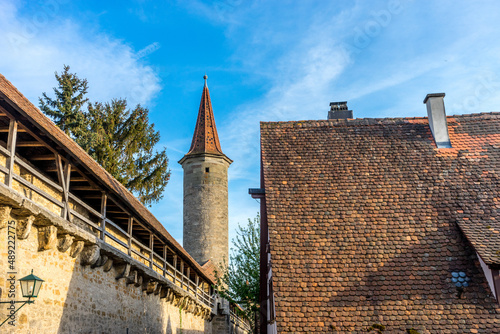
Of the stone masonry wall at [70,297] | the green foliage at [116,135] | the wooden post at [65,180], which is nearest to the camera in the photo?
the stone masonry wall at [70,297]

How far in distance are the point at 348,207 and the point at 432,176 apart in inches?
84.6

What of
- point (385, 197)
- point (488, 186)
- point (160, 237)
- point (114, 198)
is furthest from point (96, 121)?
point (488, 186)

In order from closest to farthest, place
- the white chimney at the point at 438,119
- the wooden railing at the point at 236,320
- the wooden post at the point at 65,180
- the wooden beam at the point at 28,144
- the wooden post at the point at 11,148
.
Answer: the wooden post at the point at 11,148, the wooden beam at the point at 28,144, the wooden post at the point at 65,180, the white chimney at the point at 438,119, the wooden railing at the point at 236,320

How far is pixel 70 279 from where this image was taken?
33.6 feet

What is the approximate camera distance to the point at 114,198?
1222cm

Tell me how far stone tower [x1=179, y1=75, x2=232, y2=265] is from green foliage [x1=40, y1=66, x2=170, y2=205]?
18.8ft

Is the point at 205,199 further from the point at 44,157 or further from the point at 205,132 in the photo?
the point at 44,157

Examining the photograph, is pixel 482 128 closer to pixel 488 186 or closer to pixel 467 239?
pixel 488 186

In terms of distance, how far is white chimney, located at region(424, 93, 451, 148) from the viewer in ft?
40.8

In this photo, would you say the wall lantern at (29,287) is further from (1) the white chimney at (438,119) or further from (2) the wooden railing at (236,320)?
(2) the wooden railing at (236,320)

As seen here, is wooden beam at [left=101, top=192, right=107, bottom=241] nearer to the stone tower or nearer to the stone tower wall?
the stone tower wall

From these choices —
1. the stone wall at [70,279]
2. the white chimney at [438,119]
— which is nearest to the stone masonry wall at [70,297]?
the stone wall at [70,279]

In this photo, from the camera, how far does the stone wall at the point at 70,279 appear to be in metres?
8.21

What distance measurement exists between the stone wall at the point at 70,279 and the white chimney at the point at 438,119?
26.5ft
